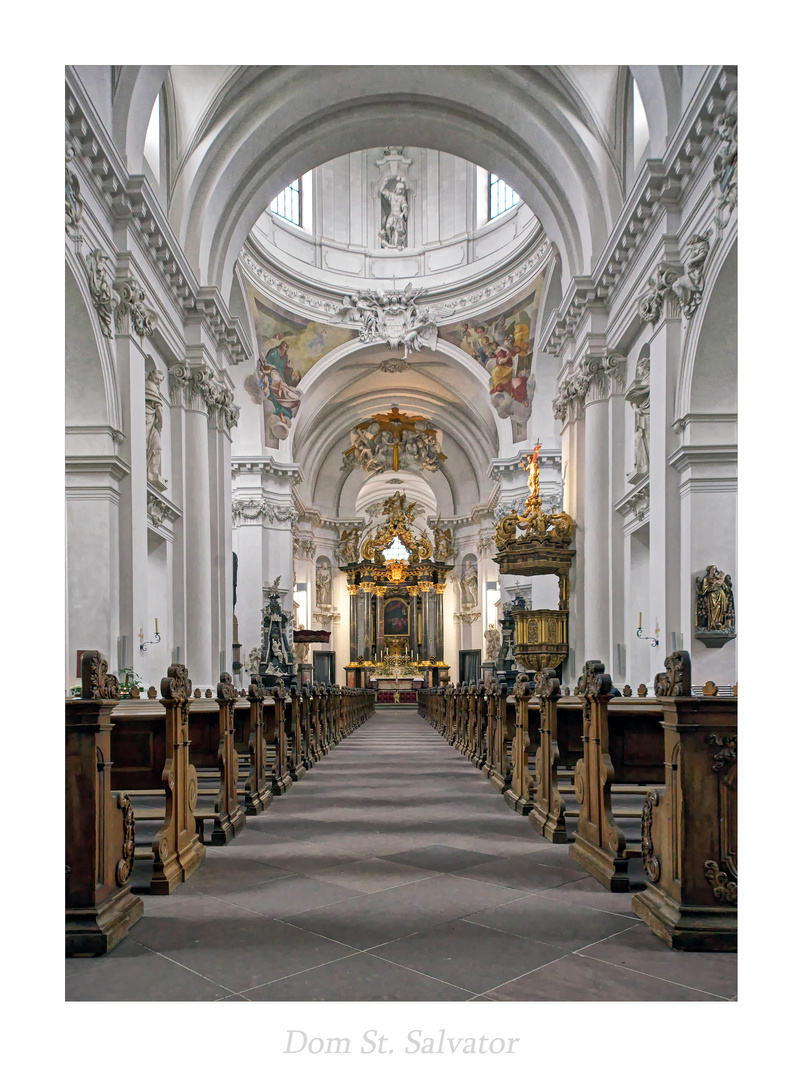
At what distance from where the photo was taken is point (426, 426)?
3114 centimetres

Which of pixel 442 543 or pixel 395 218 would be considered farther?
pixel 442 543

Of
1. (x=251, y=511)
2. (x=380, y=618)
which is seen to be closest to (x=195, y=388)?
(x=251, y=511)

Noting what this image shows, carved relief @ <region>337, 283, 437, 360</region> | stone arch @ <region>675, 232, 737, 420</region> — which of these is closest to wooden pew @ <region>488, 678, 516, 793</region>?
stone arch @ <region>675, 232, 737, 420</region>

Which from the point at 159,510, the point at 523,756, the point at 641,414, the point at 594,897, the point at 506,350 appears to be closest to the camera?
the point at 594,897

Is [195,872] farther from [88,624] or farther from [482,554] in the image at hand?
[482,554]

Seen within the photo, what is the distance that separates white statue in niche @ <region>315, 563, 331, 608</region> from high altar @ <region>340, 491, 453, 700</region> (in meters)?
1.04

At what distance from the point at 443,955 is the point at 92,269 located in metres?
8.34

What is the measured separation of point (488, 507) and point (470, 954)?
87.3 feet

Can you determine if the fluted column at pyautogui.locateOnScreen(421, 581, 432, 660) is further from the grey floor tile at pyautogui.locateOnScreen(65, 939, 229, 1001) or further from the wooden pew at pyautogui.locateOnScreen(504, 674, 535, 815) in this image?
the grey floor tile at pyautogui.locateOnScreen(65, 939, 229, 1001)

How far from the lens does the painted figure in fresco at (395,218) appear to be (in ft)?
86.4

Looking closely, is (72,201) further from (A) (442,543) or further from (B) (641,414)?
(A) (442,543)

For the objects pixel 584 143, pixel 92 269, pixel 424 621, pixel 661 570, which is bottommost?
pixel 424 621

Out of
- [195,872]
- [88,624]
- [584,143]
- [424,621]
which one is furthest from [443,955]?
[424,621]

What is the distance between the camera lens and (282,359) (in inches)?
955
